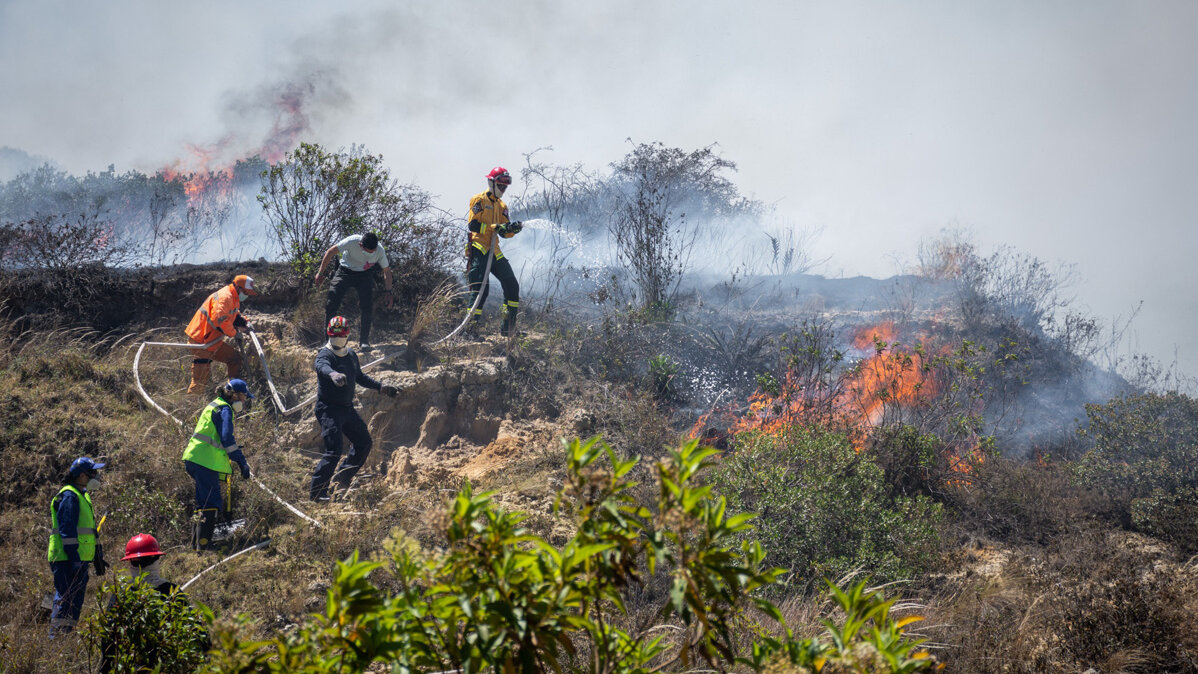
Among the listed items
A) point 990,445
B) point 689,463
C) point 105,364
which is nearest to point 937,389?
point 990,445

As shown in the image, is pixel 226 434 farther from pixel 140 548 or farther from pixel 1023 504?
pixel 1023 504

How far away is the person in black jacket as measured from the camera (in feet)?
22.2

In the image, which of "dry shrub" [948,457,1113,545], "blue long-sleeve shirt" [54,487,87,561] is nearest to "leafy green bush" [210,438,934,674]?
"blue long-sleeve shirt" [54,487,87,561]

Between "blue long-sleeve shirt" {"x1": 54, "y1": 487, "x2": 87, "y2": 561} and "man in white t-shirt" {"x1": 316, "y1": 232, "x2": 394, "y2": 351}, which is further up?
"man in white t-shirt" {"x1": 316, "y1": 232, "x2": 394, "y2": 351}

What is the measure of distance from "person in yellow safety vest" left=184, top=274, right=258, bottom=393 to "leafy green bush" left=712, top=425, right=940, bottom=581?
18.3 feet

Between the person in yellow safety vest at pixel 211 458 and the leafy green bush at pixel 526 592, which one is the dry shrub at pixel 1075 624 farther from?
the person in yellow safety vest at pixel 211 458

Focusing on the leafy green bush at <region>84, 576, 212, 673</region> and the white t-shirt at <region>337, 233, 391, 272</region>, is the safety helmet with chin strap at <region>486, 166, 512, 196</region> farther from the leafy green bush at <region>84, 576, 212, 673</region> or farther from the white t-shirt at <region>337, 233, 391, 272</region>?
the leafy green bush at <region>84, 576, 212, 673</region>

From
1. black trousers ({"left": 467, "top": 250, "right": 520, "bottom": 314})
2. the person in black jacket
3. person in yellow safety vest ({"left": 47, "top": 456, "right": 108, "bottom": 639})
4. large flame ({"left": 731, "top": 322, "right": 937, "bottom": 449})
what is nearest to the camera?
person in yellow safety vest ({"left": 47, "top": 456, "right": 108, "bottom": 639})

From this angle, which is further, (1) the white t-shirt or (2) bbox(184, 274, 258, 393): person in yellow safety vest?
(1) the white t-shirt

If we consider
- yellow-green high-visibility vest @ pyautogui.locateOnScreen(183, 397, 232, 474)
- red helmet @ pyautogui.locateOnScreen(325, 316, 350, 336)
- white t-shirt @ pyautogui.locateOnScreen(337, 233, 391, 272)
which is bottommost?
yellow-green high-visibility vest @ pyautogui.locateOnScreen(183, 397, 232, 474)

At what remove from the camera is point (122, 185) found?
18.7 meters

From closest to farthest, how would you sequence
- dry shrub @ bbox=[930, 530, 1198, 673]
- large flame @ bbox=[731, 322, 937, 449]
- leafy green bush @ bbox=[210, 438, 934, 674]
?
leafy green bush @ bbox=[210, 438, 934, 674] → dry shrub @ bbox=[930, 530, 1198, 673] → large flame @ bbox=[731, 322, 937, 449]

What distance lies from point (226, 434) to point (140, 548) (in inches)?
69.4

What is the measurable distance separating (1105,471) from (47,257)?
13862 mm
